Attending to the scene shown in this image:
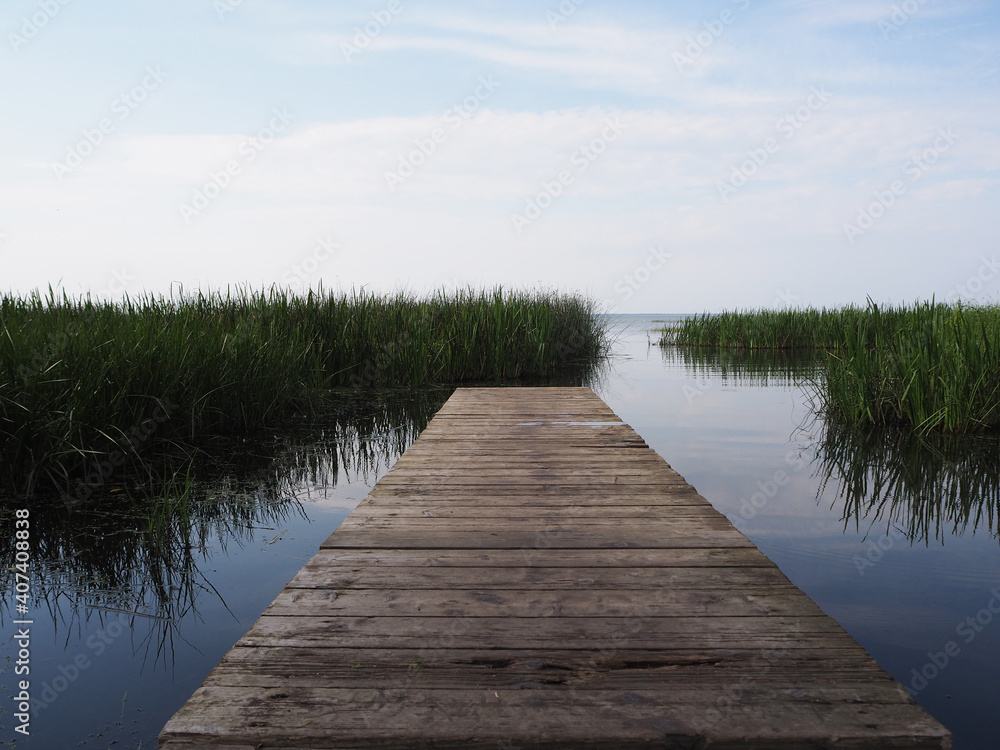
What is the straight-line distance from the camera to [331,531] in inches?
130

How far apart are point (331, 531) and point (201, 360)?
2.38 metres

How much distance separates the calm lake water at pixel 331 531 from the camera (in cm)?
192

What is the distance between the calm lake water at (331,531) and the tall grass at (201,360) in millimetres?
497

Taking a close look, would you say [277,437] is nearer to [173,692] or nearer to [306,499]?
[306,499]

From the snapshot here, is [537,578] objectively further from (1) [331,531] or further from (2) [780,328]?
(2) [780,328]

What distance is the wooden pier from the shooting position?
1206 millimetres

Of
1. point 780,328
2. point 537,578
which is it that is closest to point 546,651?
point 537,578

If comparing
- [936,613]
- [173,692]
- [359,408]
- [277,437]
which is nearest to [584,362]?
[359,408]

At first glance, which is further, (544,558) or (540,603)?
(544,558)

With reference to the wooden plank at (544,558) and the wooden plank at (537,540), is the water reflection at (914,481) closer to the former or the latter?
the wooden plank at (537,540)

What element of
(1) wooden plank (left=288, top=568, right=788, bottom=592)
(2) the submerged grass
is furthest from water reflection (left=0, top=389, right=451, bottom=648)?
(2) the submerged grass

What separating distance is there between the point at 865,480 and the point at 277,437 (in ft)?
14.6

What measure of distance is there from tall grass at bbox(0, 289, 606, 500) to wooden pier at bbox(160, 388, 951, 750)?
2.26m

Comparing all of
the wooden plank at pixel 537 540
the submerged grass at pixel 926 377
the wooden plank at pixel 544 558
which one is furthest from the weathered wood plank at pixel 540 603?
the submerged grass at pixel 926 377
